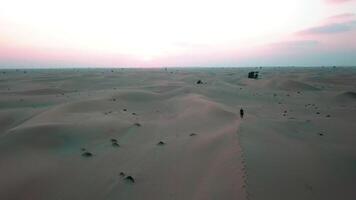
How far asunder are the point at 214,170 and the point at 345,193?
2068 mm

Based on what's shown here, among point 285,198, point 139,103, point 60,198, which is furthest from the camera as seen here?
point 139,103

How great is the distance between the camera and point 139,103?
14.9 m

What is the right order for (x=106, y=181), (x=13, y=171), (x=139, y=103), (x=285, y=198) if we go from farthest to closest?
(x=139, y=103) < (x=13, y=171) < (x=106, y=181) < (x=285, y=198)

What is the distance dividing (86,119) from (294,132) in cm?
600

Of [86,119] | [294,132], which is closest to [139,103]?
[86,119]

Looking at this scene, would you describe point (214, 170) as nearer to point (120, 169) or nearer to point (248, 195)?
point (248, 195)

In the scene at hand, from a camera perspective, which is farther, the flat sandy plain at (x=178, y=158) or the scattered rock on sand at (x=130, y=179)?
the scattered rock on sand at (x=130, y=179)

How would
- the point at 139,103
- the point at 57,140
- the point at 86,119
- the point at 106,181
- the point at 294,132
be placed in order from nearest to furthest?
1. the point at 106,181
2. the point at 57,140
3. the point at 294,132
4. the point at 86,119
5. the point at 139,103

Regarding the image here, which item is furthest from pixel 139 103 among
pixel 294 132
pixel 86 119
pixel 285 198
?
pixel 285 198

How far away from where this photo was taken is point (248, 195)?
15.6 ft

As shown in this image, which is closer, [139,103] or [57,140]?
[57,140]

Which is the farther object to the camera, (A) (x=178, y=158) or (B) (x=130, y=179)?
(A) (x=178, y=158)

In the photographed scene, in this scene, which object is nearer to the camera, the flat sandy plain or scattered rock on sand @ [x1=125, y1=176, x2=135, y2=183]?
the flat sandy plain

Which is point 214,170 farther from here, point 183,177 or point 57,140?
point 57,140
